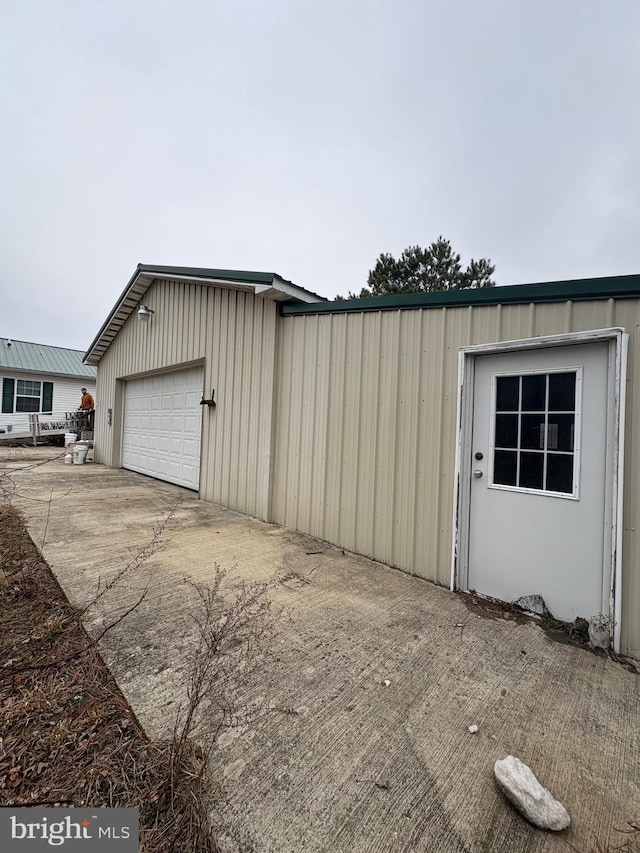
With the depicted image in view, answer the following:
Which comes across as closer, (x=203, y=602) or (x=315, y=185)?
(x=203, y=602)

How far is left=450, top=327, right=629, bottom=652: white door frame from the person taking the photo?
2158mm

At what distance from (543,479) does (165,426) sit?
268 inches

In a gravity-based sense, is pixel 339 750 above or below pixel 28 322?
below

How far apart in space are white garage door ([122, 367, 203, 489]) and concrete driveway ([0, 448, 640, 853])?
341 cm

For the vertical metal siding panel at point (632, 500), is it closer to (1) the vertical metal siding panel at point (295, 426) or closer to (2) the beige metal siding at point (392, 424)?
(2) the beige metal siding at point (392, 424)

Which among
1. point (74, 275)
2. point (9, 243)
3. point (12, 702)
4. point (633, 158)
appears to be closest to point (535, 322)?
point (12, 702)

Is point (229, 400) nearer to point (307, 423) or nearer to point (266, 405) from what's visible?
point (266, 405)

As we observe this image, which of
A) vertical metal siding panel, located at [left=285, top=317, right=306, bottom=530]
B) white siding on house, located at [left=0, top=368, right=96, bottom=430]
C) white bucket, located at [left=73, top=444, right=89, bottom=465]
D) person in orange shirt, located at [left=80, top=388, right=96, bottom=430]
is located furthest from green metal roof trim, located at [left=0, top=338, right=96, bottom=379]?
vertical metal siding panel, located at [left=285, top=317, right=306, bottom=530]

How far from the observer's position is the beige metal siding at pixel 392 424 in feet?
7.77

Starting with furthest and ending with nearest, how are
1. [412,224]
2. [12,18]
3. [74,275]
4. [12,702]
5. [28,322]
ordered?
[28,322]
[74,275]
[412,224]
[12,18]
[12,702]

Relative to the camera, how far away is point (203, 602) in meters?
2.45

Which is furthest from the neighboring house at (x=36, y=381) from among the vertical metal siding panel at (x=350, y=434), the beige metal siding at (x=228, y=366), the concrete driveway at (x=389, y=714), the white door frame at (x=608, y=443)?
the white door frame at (x=608, y=443)

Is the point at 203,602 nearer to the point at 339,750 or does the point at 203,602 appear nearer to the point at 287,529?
the point at 339,750

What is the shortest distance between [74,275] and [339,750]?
21092 mm
